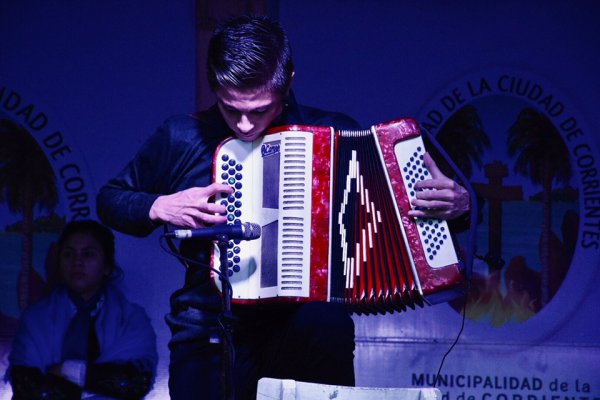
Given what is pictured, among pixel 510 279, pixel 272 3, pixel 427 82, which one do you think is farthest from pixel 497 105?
pixel 272 3

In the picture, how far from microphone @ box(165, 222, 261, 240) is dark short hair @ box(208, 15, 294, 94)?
0.43 meters

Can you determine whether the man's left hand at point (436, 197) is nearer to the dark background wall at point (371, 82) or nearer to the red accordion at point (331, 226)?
the red accordion at point (331, 226)

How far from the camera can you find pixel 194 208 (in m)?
2.58

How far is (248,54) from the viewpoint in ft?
8.80

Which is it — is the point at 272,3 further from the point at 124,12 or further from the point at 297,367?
the point at 297,367

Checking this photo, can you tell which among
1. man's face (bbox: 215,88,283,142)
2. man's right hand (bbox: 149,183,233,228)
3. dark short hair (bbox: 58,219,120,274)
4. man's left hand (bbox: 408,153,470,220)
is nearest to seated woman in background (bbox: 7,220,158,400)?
dark short hair (bbox: 58,219,120,274)

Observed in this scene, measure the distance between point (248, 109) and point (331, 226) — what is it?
396mm

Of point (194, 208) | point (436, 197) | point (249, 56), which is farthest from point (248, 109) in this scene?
point (436, 197)

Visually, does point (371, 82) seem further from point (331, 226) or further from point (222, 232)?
point (222, 232)

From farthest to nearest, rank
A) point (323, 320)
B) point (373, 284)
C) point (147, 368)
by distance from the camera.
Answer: point (147, 368)
point (373, 284)
point (323, 320)

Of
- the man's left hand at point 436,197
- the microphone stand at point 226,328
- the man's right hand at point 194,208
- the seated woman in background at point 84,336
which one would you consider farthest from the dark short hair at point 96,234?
the man's left hand at point 436,197

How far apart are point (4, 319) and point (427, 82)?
6.97 ft

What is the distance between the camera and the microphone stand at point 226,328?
2.39 meters

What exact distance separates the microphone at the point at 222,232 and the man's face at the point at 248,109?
299 mm
